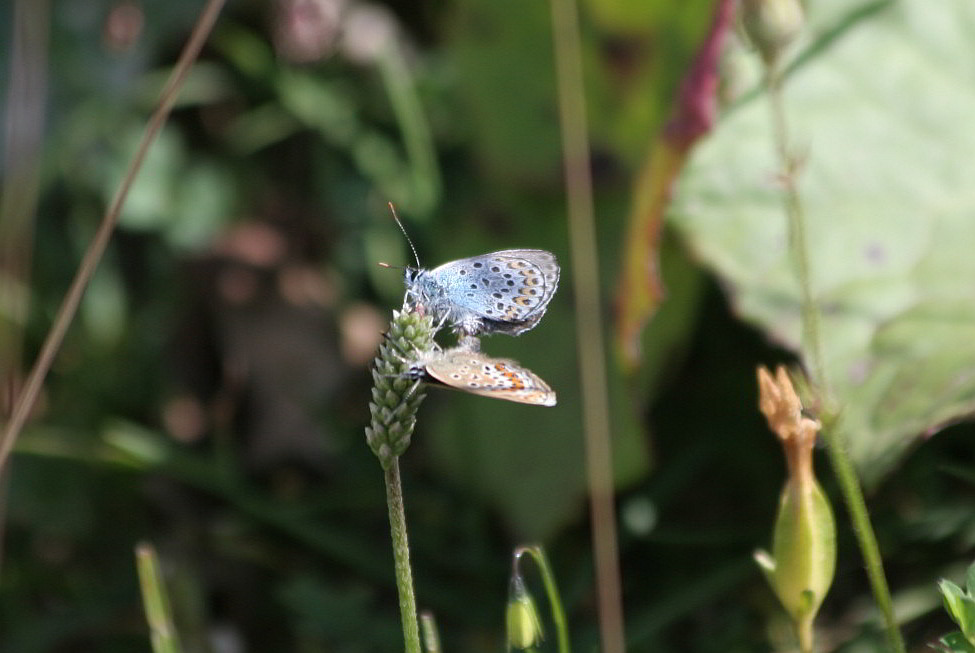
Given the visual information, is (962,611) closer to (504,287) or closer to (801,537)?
(801,537)

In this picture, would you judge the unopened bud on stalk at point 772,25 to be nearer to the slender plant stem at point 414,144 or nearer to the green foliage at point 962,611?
the green foliage at point 962,611

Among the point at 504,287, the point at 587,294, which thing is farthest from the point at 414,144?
the point at 504,287

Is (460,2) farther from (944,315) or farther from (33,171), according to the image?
(944,315)

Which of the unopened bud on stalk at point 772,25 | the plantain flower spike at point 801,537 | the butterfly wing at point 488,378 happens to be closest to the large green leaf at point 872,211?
the plantain flower spike at point 801,537

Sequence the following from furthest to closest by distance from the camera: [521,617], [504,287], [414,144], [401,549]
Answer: [414,144] < [504,287] < [521,617] < [401,549]

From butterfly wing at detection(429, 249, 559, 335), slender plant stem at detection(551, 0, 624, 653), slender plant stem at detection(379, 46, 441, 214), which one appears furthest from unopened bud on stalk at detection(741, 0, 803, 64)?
slender plant stem at detection(379, 46, 441, 214)

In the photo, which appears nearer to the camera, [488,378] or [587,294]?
[488,378]

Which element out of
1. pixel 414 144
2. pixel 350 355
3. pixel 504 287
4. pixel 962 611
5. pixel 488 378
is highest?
pixel 414 144

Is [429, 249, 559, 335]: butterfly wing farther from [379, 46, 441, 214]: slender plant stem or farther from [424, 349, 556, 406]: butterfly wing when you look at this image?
[379, 46, 441, 214]: slender plant stem
